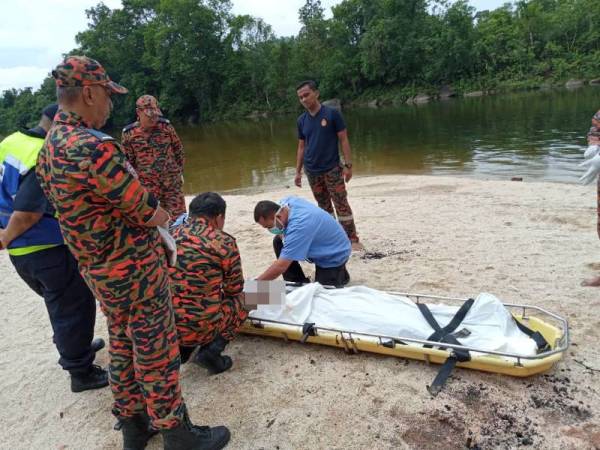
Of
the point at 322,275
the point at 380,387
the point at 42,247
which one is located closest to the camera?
the point at 42,247

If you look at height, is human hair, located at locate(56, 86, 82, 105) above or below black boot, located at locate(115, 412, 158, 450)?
above

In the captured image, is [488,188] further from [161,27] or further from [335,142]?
[161,27]

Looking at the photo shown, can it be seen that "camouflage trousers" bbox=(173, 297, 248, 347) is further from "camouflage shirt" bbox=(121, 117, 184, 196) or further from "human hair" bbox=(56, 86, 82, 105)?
"camouflage shirt" bbox=(121, 117, 184, 196)

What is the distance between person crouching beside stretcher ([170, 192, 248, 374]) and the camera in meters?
3.15

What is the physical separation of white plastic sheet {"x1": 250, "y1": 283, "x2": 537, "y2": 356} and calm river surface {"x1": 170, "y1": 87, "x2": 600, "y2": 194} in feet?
29.6

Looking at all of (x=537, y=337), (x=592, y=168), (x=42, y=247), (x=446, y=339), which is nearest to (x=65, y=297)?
(x=42, y=247)

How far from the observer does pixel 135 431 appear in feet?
8.53

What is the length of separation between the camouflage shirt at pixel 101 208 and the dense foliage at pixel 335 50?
44.9m

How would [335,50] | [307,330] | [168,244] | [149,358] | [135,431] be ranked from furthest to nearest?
[335,50] < [307,330] < [135,431] < [168,244] < [149,358]

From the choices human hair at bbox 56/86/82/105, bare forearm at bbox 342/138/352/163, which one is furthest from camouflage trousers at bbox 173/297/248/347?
bare forearm at bbox 342/138/352/163

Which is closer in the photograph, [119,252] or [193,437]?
[119,252]

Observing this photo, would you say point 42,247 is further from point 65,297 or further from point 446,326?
point 446,326

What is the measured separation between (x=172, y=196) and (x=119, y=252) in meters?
4.07

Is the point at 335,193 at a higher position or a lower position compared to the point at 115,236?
lower
